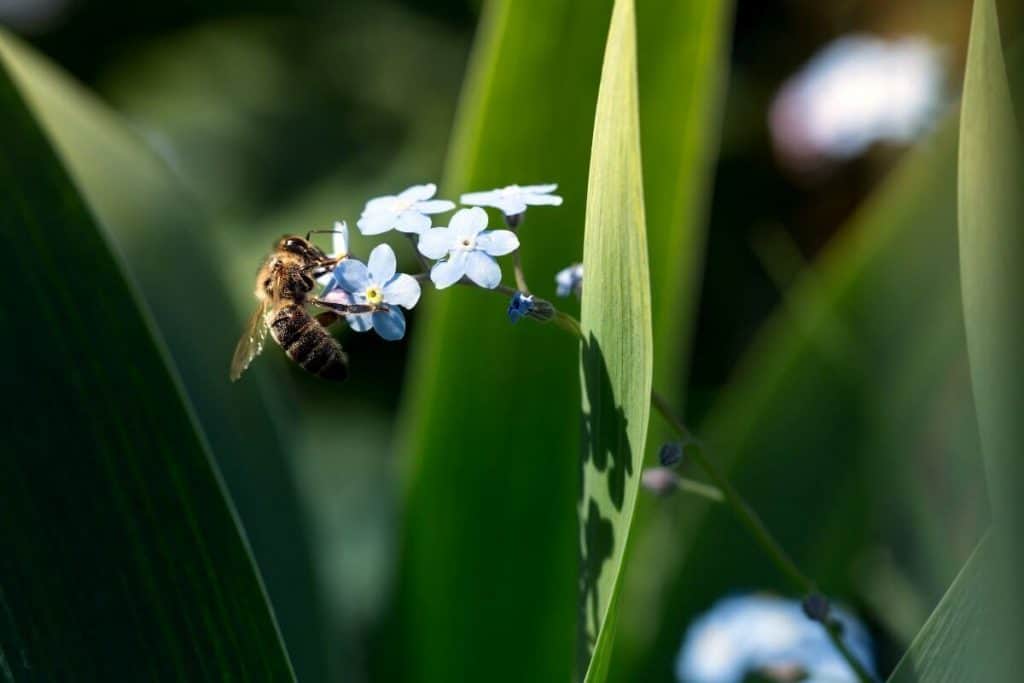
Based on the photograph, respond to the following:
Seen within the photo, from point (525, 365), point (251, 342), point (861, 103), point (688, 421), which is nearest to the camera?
point (251, 342)

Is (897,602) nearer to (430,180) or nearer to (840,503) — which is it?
(840,503)

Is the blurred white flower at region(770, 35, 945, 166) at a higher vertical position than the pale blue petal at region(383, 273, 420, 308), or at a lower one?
higher

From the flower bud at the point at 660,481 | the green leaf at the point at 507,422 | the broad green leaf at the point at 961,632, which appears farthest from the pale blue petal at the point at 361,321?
the green leaf at the point at 507,422

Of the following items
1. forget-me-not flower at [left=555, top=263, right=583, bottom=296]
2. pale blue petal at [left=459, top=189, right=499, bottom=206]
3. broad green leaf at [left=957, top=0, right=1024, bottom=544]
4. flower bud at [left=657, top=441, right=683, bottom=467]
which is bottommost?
flower bud at [left=657, top=441, right=683, bottom=467]

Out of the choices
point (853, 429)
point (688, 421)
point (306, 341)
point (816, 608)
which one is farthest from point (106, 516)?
point (688, 421)

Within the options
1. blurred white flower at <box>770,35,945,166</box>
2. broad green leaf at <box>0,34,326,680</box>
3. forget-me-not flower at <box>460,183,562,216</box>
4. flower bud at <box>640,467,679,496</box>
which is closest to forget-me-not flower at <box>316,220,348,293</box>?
forget-me-not flower at <box>460,183,562,216</box>

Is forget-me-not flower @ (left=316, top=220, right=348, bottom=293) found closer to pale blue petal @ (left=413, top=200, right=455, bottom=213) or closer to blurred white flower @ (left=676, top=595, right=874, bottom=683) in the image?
pale blue petal @ (left=413, top=200, right=455, bottom=213)

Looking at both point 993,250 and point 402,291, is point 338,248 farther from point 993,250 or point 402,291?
point 993,250
